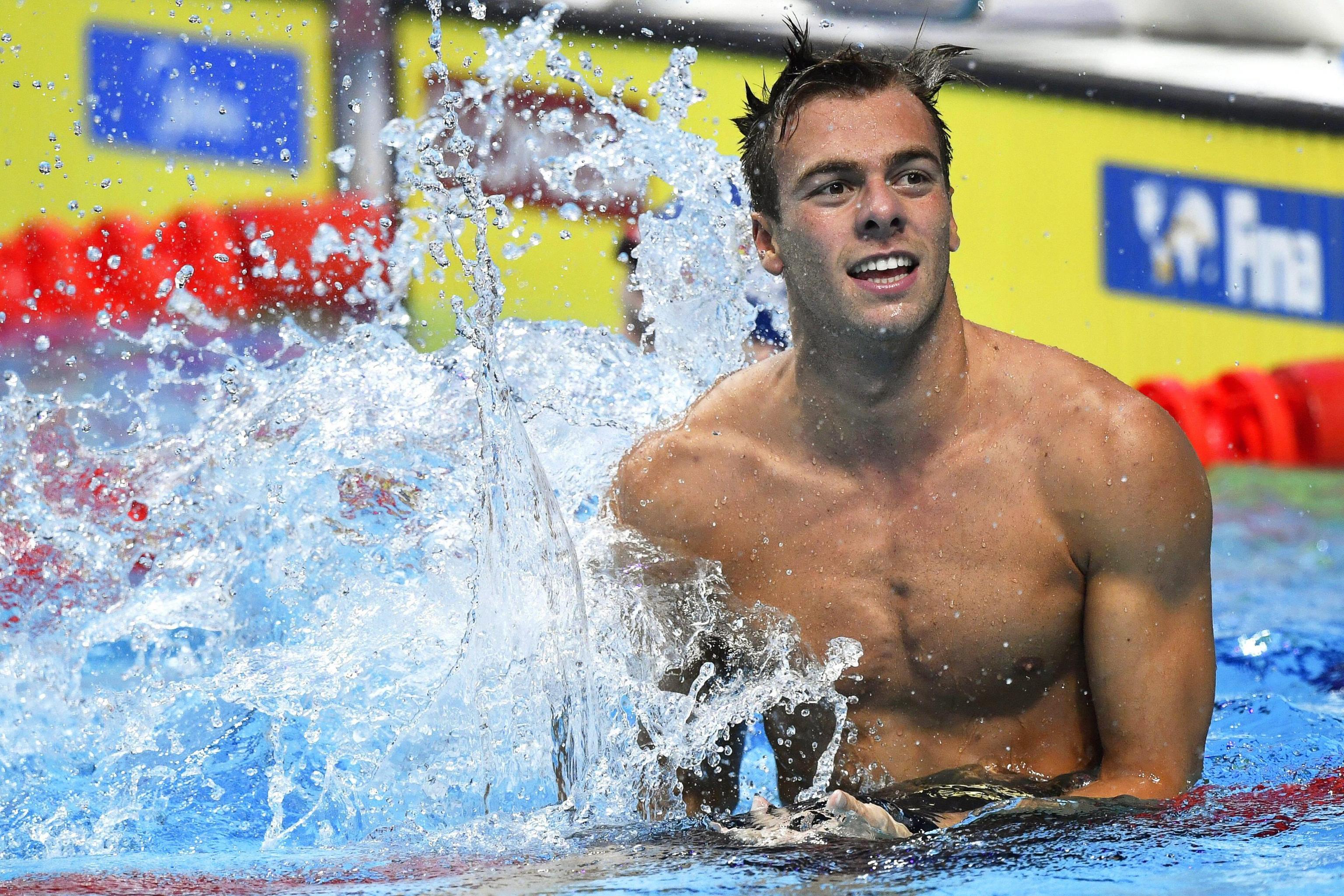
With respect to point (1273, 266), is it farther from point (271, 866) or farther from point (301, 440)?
point (271, 866)

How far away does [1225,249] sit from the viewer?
7734 millimetres

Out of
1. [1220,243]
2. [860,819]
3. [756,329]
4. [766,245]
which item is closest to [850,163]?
[766,245]

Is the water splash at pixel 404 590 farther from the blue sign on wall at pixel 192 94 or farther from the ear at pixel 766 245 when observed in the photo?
the blue sign on wall at pixel 192 94

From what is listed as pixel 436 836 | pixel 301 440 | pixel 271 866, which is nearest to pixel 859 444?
pixel 436 836

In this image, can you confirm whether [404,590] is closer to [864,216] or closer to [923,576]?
[923,576]

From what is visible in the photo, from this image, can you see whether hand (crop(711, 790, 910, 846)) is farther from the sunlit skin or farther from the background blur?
the background blur

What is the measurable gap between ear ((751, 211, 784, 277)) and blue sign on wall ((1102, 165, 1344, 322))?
580cm

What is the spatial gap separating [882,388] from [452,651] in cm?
109

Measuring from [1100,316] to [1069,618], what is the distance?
19.2ft

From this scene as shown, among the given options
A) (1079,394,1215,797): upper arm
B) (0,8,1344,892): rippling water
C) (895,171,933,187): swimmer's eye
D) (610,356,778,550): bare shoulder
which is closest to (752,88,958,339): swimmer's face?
(895,171,933,187): swimmer's eye

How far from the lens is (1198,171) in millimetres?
7734

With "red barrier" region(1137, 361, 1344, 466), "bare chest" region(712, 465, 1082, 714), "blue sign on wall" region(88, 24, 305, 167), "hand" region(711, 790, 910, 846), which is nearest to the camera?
"hand" region(711, 790, 910, 846)

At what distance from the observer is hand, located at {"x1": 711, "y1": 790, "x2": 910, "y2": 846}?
1.73 m

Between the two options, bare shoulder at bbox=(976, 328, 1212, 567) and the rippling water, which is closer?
the rippling water
